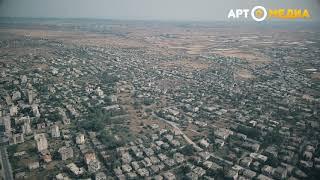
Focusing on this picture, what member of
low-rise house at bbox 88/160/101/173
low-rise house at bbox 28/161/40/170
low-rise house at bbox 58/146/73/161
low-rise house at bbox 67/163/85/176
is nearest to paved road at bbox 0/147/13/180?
low-rise house at bbox 28/161/40/170

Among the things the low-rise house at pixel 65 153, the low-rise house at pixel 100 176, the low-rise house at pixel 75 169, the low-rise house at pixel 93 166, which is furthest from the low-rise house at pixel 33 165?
the low-rise house at pixel 100 176

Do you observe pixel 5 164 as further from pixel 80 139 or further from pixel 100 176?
pixel 100 176

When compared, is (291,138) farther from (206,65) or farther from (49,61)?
(49,61)

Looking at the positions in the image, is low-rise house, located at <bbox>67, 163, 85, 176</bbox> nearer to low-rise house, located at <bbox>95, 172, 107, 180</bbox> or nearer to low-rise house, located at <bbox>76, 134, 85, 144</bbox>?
low-rise house, located at <bbox>95, 172, 107, 180</bbox>

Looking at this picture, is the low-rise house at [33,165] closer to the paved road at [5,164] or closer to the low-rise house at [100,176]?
the paved road at [5,164]

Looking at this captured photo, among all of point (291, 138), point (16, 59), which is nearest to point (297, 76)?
point (291, 138)

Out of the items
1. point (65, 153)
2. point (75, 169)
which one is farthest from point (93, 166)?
point (65, 153)

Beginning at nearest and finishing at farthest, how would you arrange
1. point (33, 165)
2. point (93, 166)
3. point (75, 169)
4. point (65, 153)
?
point (75, 169), point (93, 166), point (33, 165), point (65, 153)

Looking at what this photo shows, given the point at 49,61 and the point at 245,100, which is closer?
the point at 245,100
